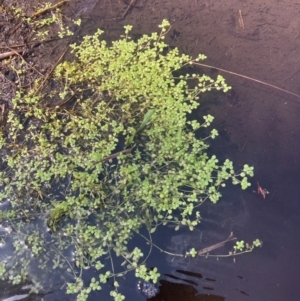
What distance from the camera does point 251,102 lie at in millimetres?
2859

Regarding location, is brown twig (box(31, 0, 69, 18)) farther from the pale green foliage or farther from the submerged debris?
the submerged debris

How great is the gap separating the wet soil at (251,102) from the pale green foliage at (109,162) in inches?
5.4

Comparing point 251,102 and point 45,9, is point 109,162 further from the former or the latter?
point 45,9

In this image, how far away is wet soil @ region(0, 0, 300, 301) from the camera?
2.38m

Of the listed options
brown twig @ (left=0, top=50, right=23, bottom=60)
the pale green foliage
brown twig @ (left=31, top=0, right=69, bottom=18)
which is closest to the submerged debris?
the pale green foliage

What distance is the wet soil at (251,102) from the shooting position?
238 cm

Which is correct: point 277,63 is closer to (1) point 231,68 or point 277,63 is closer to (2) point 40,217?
(1) point 231,68

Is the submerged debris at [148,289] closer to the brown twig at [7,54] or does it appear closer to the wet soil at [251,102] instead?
the wet soil at [251,102]

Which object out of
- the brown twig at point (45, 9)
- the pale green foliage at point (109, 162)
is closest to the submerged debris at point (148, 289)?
the pale green foliage at point (109, 162)

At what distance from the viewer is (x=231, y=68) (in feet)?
9.78

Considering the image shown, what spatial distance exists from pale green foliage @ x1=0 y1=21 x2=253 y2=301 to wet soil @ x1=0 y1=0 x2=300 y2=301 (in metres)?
0.14

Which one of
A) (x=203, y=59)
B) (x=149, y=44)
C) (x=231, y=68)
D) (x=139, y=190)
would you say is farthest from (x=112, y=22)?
(x=139, y=190)

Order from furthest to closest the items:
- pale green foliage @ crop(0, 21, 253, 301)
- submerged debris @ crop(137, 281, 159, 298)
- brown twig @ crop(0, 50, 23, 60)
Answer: brown twig @ crop(0, 50, 23, 60), pale green foliage @ crop(0, 21, 253, 301), submerged debris @ crop(137, 281, 159, 298)

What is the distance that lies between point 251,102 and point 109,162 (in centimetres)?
111
